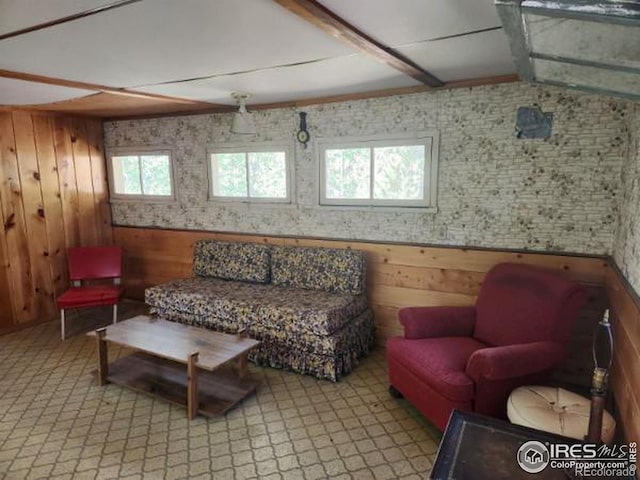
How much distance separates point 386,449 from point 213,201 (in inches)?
115

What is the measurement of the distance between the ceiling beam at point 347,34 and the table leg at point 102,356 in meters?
2.52

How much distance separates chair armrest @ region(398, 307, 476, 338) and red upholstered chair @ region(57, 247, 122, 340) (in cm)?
281

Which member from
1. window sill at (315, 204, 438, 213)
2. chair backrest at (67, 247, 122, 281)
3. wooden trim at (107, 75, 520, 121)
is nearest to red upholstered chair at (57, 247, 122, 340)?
chair backrest at (67, 247, 122, 281)

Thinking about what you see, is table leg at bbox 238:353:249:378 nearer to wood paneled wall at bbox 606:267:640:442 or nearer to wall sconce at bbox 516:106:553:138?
wood paneled wall at bbox 606:267:640:442

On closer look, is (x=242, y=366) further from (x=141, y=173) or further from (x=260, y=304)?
(x=141, y=173)

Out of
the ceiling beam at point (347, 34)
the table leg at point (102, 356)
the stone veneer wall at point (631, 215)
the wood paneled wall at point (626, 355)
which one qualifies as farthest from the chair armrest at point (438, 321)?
the table leg at point (102, 356)

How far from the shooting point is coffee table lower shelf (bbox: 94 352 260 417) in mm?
2715

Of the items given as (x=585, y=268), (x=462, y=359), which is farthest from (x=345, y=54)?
(x=585, y=268)

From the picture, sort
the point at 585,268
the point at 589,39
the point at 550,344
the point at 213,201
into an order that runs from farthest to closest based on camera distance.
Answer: the point at 213,201 → the point at 585,268 → the point at 550,344 → the point at 589,39

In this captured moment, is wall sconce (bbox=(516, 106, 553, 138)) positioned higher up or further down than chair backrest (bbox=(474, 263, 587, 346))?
higher up

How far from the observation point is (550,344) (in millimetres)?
2279

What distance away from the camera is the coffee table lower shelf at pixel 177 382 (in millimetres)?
2715

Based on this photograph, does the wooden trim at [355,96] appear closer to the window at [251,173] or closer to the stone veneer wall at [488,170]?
the stone veneer wall at [488,170]

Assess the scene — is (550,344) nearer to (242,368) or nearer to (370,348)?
(370,348)
